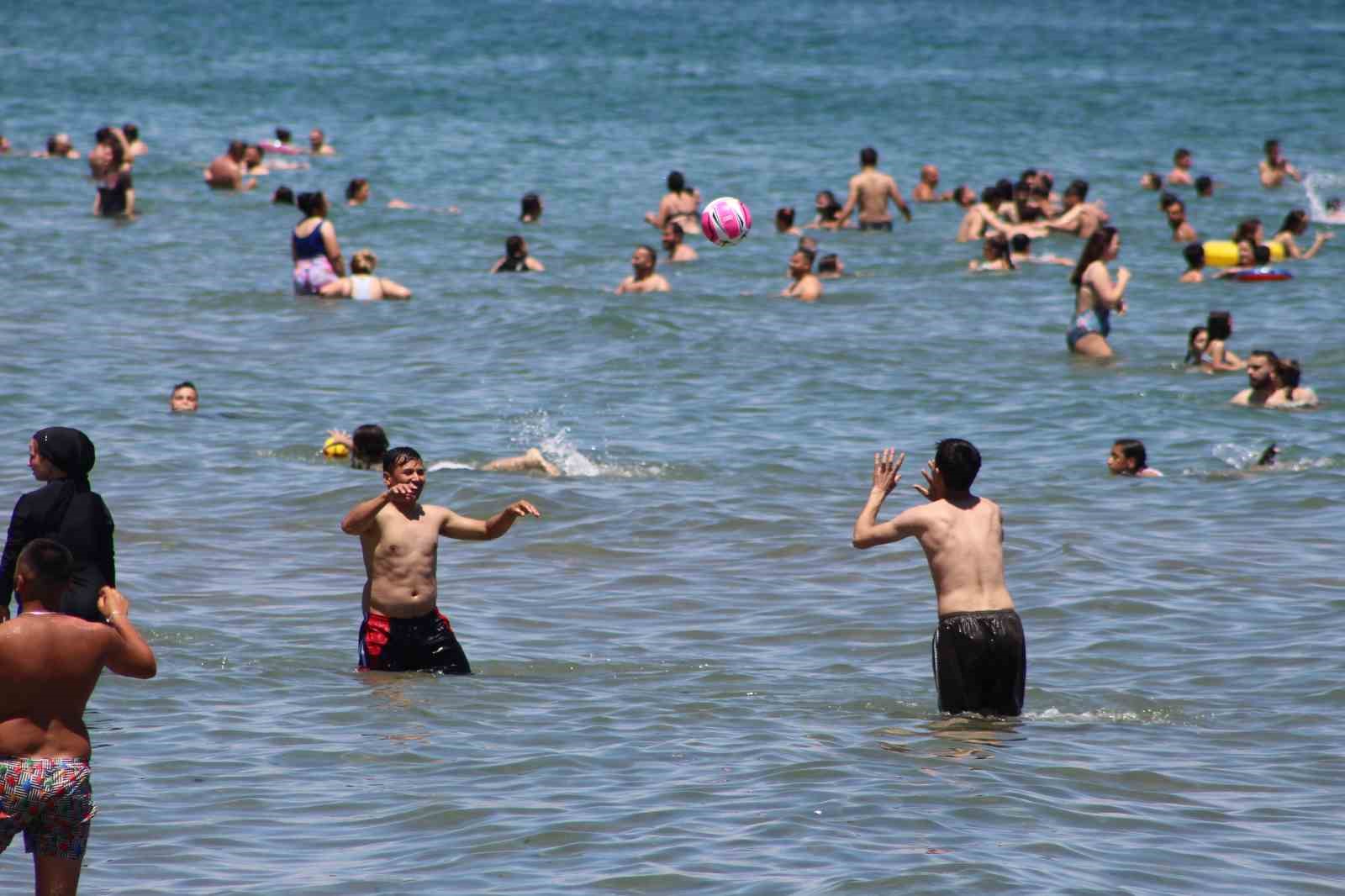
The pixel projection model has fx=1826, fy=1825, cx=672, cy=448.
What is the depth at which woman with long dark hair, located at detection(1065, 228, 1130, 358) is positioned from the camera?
64.6 feet

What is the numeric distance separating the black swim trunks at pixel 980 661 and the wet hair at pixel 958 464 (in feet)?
2.15

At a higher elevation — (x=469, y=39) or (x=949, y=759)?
(x=469, y=39)

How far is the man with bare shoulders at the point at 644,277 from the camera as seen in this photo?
2452cm

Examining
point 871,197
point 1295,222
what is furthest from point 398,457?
point 871,197

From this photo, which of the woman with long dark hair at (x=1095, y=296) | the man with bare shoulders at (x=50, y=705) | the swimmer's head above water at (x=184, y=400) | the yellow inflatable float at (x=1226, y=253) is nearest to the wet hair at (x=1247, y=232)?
the yellow inflatable float at (x=1226, y=253)

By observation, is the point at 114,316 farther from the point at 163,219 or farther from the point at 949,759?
the point at 949,759

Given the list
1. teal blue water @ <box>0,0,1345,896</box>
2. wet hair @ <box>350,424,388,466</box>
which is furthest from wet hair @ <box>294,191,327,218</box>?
wet hair @ <box>350,424,388,466</box>

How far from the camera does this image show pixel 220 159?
34.2m

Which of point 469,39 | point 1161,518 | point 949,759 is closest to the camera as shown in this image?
point 949,759

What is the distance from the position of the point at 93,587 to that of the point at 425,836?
1864 millimetres

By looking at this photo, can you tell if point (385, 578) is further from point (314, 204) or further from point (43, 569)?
point (314, 204)

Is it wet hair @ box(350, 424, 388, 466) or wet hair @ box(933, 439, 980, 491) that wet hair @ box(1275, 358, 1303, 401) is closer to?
wet hair @ box(350, 424, 388, 466)

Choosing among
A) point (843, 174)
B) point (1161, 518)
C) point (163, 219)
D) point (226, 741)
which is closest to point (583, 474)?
point (1161, 518)

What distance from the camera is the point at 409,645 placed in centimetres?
999
